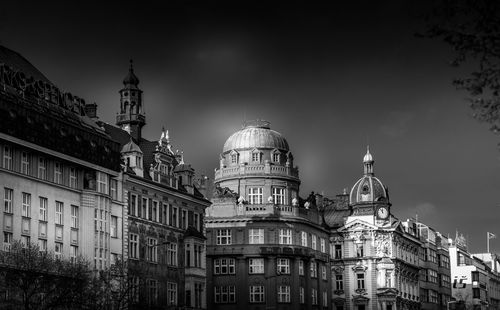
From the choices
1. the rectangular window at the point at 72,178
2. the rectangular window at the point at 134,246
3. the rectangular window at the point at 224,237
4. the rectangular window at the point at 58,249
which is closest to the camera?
the rectangular window at the point at 58,249

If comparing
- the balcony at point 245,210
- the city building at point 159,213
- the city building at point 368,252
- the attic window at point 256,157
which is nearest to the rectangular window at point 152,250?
the city building at point 159,213

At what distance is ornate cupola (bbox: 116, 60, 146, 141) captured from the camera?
94.4m

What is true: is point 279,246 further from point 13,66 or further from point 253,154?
point 13,66

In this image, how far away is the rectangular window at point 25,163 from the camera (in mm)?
69000

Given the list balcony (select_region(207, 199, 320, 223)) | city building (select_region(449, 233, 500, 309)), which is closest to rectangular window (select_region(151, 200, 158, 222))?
balcony (select_region(207, 199, 320, 223))

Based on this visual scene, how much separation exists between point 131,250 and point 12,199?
55.1 ft

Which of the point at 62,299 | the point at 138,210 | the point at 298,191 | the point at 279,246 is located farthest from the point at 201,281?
the point at 62,299

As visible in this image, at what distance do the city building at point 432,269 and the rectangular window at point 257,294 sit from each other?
3869 cm

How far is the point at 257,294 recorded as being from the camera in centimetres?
11025

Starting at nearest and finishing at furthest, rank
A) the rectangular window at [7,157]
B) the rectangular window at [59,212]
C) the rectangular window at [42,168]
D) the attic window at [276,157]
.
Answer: the rectangular window at [7,157] → the rectangular window at [42,168] → the rectangular window at [59,212] → the attic window at [276,157]

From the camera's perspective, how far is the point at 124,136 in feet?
298

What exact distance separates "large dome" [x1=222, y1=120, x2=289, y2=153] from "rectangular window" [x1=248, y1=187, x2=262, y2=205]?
4.78 metres

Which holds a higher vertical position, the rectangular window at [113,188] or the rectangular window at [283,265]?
the rectangular window at [113,188]

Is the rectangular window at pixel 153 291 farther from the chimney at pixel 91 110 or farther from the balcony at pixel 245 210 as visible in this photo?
the balcony at pixel 245 210
